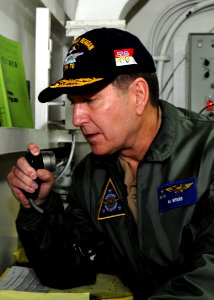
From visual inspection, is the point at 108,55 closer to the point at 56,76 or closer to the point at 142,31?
the point at 56,76

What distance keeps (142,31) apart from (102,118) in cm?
155

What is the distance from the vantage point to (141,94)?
4.01ft

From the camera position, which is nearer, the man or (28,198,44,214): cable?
the man

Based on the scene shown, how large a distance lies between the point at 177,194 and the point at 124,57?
0.38 m

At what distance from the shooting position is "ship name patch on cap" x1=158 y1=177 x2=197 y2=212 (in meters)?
1.16

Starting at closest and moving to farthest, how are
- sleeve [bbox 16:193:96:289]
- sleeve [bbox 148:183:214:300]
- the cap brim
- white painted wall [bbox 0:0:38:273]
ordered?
sleeve [bbox 148:183:214:300], the cap brim, sleeve [bbox 16:193:96:289], white painted wall [bbox 0:0:38:273]

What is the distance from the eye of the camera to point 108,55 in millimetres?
1119

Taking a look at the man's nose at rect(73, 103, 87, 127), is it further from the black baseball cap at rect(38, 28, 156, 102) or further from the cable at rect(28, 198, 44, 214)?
the cable at rect(28, 198, 44, 214)

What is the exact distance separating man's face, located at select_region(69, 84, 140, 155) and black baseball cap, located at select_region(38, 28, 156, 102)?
4 centimetres

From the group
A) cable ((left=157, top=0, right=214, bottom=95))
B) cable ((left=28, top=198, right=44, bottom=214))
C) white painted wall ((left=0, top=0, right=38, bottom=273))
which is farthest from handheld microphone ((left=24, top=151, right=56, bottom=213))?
cable ((left=157, top=0, right=214, bottom=95))

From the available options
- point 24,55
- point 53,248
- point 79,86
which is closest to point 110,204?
point 53,248

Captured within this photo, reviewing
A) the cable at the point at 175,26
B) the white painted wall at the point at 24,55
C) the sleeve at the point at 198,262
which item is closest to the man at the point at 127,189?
the sleeve at the point at 198,262

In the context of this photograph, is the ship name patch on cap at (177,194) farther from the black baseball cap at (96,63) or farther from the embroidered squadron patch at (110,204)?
the black baseball cap at (96,63)

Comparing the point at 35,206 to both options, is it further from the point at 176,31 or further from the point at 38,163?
the point at 176,31
